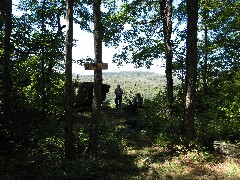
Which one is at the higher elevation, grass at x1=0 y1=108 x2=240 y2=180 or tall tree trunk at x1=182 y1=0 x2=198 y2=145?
tall tree trunk at x1=182 y1=0 x2=198 y2=145

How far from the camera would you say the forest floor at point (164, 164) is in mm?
9367

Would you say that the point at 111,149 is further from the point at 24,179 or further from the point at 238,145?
the point at 238,145

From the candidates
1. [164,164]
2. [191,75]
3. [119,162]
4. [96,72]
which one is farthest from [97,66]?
[164,164]

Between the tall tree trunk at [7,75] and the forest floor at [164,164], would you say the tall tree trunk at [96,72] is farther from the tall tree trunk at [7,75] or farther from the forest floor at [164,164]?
the tall tree trunk at [7,75]

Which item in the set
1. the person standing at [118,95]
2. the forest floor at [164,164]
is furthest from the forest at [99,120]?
the person standing at [118,95]

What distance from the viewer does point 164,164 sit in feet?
34.6

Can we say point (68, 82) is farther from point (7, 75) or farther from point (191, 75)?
point (191, 75)

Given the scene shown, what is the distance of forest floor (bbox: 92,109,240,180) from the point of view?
937 cm

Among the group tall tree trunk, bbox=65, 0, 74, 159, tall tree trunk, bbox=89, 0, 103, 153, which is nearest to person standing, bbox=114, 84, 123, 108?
tall tree trunk, bbox=89, 0, 103, 153

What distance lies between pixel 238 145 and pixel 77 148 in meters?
6.75

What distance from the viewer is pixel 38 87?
1906cm

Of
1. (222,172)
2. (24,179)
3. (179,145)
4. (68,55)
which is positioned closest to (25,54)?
(68,55)

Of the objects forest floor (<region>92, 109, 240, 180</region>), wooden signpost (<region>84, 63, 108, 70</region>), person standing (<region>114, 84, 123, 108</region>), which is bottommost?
forest floor (<region>92, 109, 240, 180</region>)

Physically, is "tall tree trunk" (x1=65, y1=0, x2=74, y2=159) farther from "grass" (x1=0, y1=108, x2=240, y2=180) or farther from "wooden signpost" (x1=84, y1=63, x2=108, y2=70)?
"wooden signpost" (x1=84, y1=63, x2=108, y2=70)
